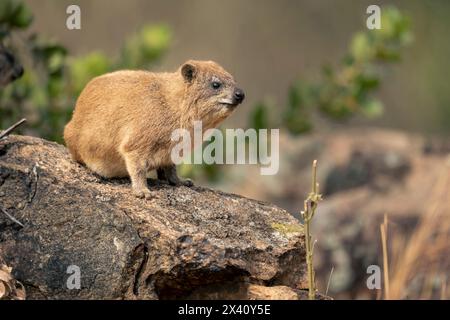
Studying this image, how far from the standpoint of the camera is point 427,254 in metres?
9.45

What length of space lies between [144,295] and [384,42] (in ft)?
23.9

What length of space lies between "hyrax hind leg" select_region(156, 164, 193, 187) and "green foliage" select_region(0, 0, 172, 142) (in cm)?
287

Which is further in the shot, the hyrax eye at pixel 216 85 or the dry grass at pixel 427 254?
the dry grass at pixel 427 254

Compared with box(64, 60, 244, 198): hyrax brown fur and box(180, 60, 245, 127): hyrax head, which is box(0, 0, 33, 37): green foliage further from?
box(180, 60, 245, 127): hyrax head

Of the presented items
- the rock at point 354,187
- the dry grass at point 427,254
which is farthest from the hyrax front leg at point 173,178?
the rock at point 354,187

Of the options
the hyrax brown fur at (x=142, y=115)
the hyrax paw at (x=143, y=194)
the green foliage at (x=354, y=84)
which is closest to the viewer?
the hyrax paw at (x=143, y=194)

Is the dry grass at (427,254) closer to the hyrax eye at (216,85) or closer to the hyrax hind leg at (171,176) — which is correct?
the hyrax hind leg at (171,176)

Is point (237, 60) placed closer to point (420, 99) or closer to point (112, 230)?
point (420, 99)

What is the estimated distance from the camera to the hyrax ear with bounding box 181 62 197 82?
6.46 metres

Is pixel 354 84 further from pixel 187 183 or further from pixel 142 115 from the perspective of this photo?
pixel 142 115

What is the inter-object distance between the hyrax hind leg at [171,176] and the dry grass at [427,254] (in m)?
2.57

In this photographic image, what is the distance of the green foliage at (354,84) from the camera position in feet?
36.1

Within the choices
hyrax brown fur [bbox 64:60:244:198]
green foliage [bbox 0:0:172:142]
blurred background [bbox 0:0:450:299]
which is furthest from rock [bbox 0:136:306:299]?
green foliage [bbox 0:0:172:142]

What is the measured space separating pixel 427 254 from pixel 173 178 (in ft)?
13.8
